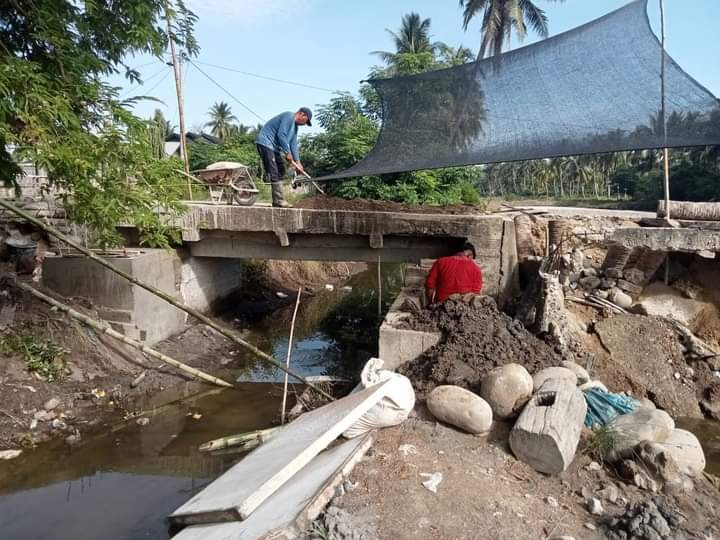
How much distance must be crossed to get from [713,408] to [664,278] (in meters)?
2.10

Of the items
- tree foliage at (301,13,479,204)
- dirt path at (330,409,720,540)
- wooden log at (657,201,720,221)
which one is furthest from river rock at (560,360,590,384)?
tree foliage at (301,13,479,204)

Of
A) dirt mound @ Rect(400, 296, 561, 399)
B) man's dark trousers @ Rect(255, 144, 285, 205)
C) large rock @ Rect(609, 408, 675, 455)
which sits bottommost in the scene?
large rock @ Rect(609, 408, 675, 455)

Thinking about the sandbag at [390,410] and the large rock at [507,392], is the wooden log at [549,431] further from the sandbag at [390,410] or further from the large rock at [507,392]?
the sandbag at [390,410]

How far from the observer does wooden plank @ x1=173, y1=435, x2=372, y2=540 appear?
297 cm

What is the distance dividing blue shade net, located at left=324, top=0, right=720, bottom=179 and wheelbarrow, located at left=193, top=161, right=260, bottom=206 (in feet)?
8.14

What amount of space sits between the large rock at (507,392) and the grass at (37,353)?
5597 mm

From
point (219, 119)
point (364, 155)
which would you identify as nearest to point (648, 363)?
point (364, 155)

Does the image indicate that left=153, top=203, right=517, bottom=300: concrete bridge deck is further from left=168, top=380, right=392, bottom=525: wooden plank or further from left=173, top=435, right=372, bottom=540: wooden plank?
left=173, top=435, right=372, bottom=540: wooden plank

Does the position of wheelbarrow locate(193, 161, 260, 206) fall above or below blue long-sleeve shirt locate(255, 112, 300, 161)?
below

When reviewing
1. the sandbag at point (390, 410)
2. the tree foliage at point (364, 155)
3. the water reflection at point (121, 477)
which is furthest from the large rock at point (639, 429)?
the tree foliage at point (364, 155)

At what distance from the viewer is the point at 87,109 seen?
573 centimetres

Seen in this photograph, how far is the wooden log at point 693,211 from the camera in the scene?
805 centimetres

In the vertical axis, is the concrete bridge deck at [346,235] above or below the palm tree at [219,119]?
below

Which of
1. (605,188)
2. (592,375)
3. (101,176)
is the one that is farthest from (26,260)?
(605,188)
